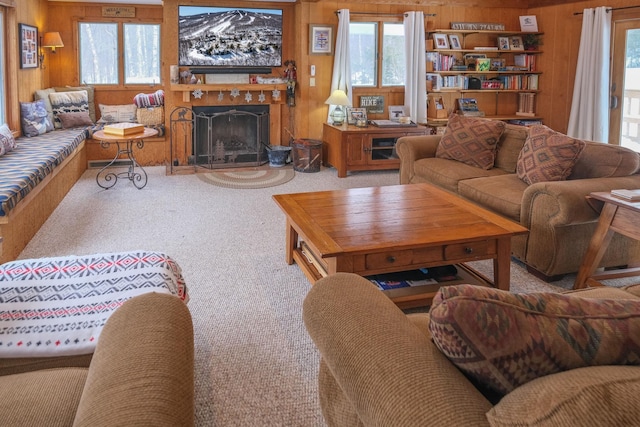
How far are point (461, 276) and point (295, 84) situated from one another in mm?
4638

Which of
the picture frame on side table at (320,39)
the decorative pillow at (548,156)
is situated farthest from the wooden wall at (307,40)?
the decorative pillow at (548,156)

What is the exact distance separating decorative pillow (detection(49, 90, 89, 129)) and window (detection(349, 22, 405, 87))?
11.2 feet

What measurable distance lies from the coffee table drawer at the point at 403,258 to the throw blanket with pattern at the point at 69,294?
0.92 meters

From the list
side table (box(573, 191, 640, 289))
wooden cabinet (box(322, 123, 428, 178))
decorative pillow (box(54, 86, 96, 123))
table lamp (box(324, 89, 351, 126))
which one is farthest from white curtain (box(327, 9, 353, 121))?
side table (box(573, 191, 640, 289))

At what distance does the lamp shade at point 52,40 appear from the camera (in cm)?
705

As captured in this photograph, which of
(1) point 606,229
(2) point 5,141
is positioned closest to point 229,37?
(2) point 5,141

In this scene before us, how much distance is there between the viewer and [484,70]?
291 inches

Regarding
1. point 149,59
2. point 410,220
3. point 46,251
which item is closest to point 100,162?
point 149,59

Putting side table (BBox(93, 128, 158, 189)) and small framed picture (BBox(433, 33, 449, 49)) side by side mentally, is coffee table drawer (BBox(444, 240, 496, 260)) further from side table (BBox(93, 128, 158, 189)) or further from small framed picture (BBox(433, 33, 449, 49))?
small framed picture (BBox(433, 33, 449, 49))

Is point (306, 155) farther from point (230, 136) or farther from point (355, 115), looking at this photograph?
point (230, 136)

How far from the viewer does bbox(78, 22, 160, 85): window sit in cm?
765

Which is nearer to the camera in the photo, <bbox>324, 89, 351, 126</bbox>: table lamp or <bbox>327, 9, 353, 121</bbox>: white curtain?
<bbox>324, 89, 351, 126</bbox>: table lamp

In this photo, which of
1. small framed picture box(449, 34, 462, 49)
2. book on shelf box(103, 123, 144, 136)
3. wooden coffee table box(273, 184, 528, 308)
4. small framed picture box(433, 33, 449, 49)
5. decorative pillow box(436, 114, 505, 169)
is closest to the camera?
wooden coffee table box(273, 184, 528, 308)

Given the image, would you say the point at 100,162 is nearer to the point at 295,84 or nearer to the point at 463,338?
the point at 295,84
